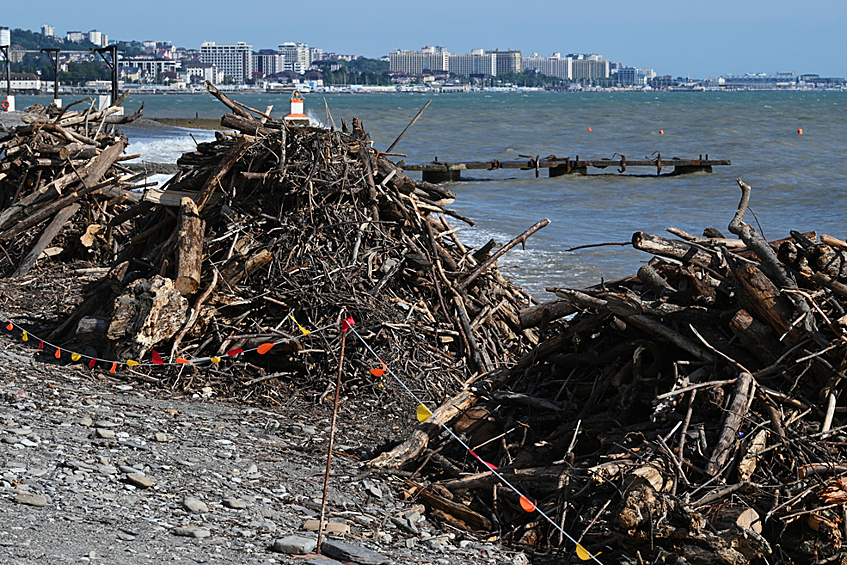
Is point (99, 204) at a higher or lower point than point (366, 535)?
higher

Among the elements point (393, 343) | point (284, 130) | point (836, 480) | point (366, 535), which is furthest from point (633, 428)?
point (284, 130)

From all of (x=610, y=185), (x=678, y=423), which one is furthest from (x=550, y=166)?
(x=678, y=423)

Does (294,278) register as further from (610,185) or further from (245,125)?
(610,185)

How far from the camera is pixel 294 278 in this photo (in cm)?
774

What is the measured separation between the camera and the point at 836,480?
459cm

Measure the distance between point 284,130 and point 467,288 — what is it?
2.28 m

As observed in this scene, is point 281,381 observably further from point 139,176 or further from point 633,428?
point 139,176

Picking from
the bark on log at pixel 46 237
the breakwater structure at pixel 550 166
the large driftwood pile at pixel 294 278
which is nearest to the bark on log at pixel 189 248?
the large driftwood pile at pixel 294 278

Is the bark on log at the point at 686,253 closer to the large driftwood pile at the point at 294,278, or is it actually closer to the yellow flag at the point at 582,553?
the yellow flag at the point at 582,553

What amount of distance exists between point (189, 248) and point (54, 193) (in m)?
3.98

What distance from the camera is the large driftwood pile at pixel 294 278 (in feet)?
24.4

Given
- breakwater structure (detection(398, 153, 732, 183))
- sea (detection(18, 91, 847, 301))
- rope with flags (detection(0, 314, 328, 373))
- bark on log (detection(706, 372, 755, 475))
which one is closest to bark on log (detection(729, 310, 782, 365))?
bark on log (detection(706, 372, 755, 475))

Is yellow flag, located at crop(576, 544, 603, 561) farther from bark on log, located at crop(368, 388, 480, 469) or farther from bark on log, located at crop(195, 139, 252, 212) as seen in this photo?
bark on log, located at crop(195, 139, 252, 212)

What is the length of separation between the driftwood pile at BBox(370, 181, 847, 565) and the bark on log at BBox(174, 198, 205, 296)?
Result: 8.97 ft
